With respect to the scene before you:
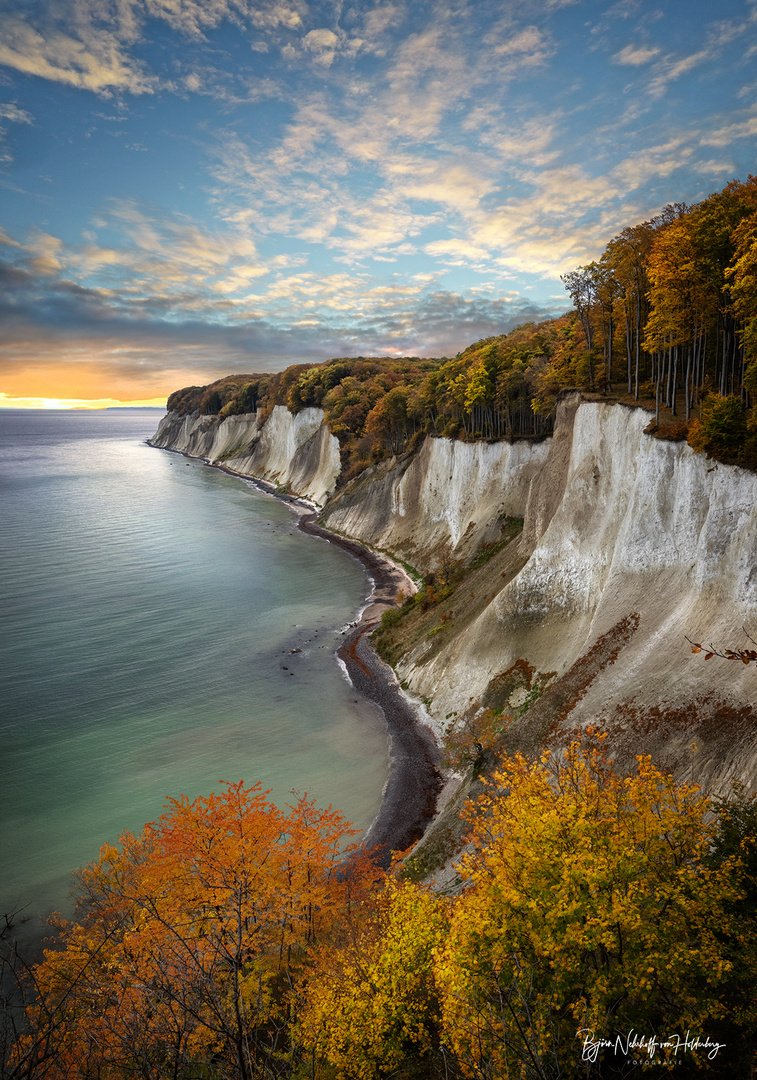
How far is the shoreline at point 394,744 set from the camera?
997 inches

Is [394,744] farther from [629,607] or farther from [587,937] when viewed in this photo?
[587,937]

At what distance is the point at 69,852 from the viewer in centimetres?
2420

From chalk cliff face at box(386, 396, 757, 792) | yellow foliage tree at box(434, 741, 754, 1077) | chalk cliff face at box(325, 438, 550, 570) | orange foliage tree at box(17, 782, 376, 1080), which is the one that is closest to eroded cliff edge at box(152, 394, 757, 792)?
chalk cliff face at box(386, 396, 757, 792)

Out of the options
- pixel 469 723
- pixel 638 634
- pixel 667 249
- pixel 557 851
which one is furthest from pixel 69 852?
pixel 667 249

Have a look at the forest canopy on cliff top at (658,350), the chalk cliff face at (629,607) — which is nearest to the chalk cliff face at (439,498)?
the forest canopy on cliff top at (658,350)

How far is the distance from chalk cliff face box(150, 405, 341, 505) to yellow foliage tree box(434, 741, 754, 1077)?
85784 mm

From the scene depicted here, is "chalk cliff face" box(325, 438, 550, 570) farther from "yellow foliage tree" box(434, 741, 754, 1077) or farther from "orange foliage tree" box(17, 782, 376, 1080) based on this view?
"yellow foliage tree" box(434, 741, 754, 1077)

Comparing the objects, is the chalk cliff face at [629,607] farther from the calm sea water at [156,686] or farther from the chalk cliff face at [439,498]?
the chalk cliff face at [439,498]

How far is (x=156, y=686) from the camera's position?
37750 mm

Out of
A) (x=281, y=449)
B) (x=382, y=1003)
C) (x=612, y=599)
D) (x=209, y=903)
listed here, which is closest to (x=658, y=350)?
(x=612, y=599)

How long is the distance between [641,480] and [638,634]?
27.6 ft

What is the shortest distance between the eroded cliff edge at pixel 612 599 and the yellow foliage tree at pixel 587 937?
600cm

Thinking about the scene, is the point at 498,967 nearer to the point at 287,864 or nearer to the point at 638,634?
the point at 287,864

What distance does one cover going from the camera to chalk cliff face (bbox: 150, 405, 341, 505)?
334ft
